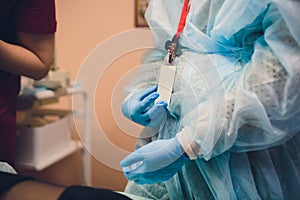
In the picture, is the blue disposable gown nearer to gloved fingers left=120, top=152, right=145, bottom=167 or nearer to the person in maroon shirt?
gloved fingers left=120, top=152, right=145, bottom=167

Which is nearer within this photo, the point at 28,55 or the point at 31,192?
the point at 31,192

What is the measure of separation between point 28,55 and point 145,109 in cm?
24

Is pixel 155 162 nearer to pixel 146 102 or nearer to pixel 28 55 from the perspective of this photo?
pixel 146 102

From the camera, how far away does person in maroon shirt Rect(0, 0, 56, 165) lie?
60 centimetres

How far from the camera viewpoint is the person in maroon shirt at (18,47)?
1.97 ft

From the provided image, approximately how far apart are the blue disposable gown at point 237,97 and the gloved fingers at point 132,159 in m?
0.05

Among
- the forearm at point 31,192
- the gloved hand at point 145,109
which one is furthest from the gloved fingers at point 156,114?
the forearm at point 31,192

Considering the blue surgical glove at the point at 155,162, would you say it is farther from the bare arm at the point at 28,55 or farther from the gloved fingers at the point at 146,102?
the bare arm at the point at 28,55

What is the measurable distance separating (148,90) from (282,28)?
270 mm

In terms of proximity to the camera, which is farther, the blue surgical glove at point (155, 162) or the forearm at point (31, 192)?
the blue surgical glove at point (155, 162)

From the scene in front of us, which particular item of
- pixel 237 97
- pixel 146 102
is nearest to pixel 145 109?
pixel 146 102

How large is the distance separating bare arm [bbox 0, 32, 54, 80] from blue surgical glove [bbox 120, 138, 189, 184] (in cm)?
→ 24

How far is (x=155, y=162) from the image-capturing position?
630mm

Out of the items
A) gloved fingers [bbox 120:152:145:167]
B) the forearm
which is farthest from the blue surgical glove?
the forearm
